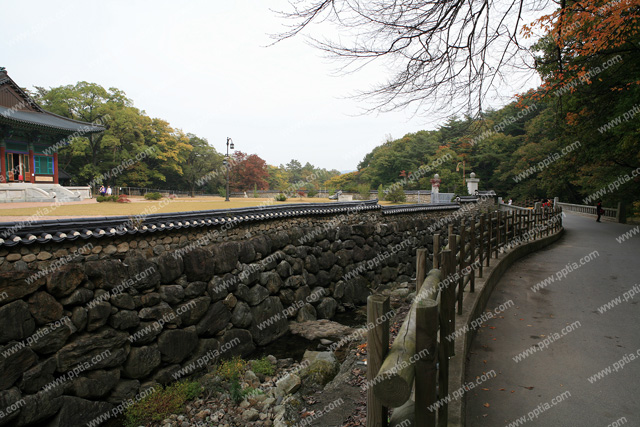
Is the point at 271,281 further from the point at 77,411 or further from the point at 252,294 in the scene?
the point at 77,411

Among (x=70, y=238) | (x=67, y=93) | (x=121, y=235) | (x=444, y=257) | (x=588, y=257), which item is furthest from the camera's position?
(x=67, y=93)

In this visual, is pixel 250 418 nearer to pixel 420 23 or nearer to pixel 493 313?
pixel 493 313

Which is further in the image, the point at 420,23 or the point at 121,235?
the point at 121,235

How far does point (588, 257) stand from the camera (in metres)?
9.05

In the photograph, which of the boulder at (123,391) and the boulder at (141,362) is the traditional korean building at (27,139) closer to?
the boulder at (141,362)

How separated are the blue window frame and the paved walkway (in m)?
23.4

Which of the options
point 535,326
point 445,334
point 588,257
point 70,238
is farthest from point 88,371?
point 588,257

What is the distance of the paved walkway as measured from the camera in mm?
2715

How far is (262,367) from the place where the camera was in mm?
6348

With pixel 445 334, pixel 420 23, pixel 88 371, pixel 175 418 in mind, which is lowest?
pixel 175 418

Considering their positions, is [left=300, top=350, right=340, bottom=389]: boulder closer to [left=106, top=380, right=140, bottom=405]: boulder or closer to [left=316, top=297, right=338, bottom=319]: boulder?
[left=106, top=380, right=140, bottom=405]: boulder

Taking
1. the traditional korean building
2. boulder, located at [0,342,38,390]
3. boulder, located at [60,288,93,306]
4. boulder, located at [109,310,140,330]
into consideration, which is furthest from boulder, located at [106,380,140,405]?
the traditional korean building

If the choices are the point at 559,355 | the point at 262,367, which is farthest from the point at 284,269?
the point at 559,355

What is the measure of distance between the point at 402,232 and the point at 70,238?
39.2 ft
